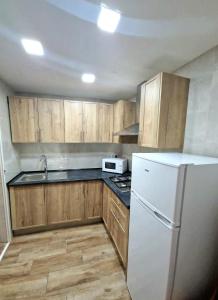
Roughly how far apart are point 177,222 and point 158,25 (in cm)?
142

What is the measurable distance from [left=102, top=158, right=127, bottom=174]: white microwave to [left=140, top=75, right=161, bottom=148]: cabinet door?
1089 mm

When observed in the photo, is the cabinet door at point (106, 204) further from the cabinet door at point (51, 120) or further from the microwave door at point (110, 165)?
the cabinet door at point (51, 120)

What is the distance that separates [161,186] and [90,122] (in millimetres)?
2088

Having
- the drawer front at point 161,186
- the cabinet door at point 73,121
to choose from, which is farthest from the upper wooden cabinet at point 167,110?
the cabinet door at point 73,121

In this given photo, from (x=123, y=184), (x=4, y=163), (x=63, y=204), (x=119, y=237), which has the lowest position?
(x=119, y=237)

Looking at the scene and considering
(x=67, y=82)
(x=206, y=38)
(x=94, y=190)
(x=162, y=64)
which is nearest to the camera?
(x=206, y=38)

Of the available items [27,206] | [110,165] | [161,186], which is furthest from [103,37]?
[27,206]

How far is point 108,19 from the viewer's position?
1002 millimetres

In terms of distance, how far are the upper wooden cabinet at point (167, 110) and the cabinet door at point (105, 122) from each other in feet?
4.10

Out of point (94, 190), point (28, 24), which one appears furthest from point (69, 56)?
point (94, 190)

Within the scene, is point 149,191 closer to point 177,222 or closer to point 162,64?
point 177,222

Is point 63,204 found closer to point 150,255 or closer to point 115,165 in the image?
point 115,165

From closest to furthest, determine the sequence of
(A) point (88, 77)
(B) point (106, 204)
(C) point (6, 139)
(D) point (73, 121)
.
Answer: (A) point (88, 77), (C) point (6, 139), (B) point (106, 204), (D) point (73, 121)

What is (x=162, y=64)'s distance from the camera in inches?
63.4
